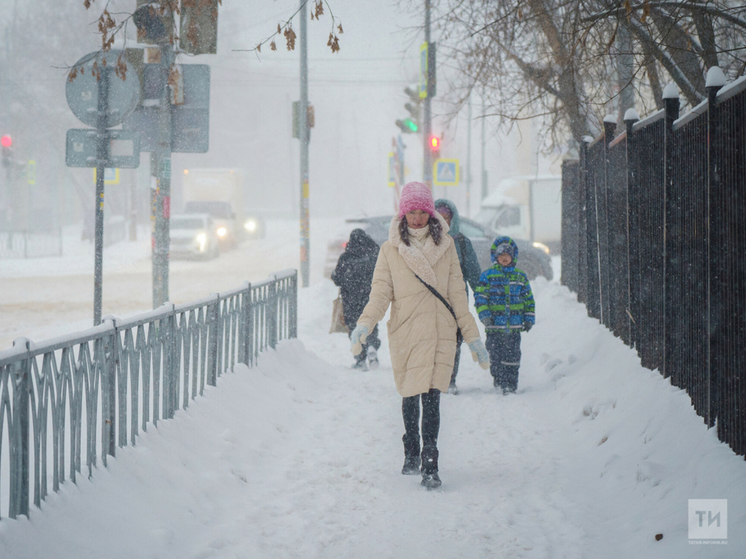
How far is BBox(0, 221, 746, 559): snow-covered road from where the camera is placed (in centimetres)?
360

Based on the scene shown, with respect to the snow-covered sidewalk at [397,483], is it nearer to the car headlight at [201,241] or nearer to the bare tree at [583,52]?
the bare tree at [583,52]

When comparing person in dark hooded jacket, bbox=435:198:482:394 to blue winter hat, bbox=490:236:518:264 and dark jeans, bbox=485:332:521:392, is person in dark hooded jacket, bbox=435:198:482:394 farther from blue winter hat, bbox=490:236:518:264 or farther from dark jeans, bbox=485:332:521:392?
dark jeans, bbox=485:332:521:392

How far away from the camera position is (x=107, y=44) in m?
4.84

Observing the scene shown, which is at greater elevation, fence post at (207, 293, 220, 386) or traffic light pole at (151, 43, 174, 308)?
traffic light pole at (151, 43, 174, 308)

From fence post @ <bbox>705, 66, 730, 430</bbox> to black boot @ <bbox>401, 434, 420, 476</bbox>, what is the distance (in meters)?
1.69

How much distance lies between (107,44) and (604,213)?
532cm

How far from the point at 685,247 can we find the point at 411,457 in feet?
7.00

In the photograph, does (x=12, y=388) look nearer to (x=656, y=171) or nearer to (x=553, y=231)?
(x=656, y=171)

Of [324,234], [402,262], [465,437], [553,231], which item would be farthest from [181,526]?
[324,234]

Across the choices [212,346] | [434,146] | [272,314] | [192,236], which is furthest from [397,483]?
[192,236]

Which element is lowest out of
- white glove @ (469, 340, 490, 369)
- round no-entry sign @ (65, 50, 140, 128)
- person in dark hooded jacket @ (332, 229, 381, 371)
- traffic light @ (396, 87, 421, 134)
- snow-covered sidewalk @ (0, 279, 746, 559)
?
snow-covered sidewalk @ (0, 279, 746, 559)

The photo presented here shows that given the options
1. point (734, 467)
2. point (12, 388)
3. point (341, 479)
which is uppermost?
point (12, 388)

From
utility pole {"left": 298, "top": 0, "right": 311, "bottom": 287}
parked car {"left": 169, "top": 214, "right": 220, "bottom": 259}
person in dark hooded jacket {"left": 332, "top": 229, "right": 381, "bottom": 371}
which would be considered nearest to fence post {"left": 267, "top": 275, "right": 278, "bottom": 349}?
person in dark hooded jacket {"left": 332, "top": 229, "right": 381, "bottom": 371}

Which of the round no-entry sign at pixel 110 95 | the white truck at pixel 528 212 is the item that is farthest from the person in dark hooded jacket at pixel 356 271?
the white truck at pixel 528 212
